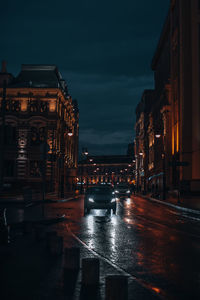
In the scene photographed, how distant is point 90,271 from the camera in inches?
243

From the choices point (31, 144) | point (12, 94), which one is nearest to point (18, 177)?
point (31, 144)

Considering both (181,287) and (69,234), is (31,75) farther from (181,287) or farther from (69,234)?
(181,287)

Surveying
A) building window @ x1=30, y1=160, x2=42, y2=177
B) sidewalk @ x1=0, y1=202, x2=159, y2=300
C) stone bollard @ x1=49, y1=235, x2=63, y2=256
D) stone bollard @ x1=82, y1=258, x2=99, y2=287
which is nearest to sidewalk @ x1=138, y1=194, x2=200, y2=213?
stone bollard @ x1=49, y1=235, x2=63, y2=256

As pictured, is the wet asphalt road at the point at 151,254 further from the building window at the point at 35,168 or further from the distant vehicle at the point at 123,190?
the building window at the point at 35,168

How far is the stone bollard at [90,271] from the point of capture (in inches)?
240

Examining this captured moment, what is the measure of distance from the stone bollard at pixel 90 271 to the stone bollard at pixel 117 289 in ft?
4.02

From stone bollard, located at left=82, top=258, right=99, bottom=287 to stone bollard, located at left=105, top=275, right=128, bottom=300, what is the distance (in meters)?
1.22

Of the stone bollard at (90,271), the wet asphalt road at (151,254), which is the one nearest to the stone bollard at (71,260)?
the wet asphalt road at (151,254)

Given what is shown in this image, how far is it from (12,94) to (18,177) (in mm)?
13370

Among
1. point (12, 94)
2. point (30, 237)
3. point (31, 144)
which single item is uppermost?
point (12, 94)

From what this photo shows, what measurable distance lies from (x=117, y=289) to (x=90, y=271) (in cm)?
143

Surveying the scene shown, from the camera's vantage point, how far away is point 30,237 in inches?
500

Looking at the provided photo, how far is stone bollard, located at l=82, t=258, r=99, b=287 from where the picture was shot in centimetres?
609

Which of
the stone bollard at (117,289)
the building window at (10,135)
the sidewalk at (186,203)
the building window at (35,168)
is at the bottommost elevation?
the sidewalk at (186,203)
